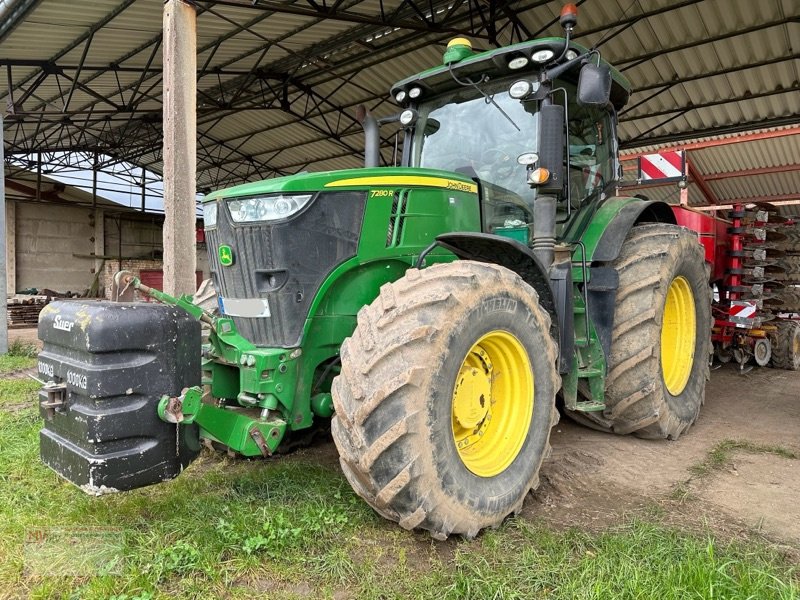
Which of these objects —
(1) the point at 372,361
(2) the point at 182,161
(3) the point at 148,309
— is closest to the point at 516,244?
(1) the point at 372,361

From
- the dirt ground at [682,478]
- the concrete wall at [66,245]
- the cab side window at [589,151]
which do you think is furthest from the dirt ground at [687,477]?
the concrete wall at [66,245]

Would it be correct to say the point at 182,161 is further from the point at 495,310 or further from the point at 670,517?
the point at 670,517

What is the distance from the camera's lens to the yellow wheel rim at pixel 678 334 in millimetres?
4590

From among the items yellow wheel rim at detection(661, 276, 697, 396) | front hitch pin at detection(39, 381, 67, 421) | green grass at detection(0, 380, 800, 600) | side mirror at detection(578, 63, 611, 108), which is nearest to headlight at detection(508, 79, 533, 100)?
side mirror at detection(578, 63, 611, 108)

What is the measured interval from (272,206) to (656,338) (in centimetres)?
259

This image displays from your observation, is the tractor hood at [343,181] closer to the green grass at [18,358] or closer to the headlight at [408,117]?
the headlight at [408,117]

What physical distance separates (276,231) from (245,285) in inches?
13.6

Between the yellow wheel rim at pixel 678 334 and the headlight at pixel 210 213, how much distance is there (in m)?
3.40

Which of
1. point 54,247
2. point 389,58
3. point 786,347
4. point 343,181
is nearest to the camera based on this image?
point 343,181

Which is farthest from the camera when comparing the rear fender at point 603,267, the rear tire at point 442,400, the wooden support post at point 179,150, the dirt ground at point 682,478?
the wooden support post at point 179,150

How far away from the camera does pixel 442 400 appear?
2.50 m

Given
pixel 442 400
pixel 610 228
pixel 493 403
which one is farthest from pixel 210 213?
pixel 610 228

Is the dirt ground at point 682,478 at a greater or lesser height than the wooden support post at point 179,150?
lesser

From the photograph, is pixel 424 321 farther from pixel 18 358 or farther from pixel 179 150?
pixel 18 358
